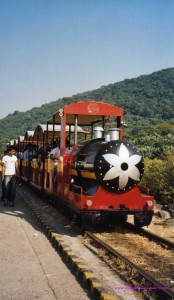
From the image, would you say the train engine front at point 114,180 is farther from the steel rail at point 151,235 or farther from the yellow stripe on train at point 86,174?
the steel rail at point 151,235

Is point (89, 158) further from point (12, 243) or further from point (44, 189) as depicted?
point (44, 189)

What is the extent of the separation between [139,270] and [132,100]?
109784mm

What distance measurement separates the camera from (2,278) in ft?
18.4

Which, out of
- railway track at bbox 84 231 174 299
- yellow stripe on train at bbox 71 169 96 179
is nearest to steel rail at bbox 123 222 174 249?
railway track at bbox 84 231 174 299

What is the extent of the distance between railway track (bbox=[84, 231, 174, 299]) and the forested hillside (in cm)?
8367

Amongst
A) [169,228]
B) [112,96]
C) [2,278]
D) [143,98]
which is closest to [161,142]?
[169,228]

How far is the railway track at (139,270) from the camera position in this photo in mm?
4921

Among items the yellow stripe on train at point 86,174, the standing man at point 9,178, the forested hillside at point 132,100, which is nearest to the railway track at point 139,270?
the yellow stripe on train at point 86,174

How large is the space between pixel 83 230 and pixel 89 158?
1.56 m

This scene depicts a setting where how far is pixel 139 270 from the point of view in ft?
18.3

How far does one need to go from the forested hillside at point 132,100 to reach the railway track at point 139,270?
83.7 metres

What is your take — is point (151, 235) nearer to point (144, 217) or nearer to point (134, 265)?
point (144, 217)

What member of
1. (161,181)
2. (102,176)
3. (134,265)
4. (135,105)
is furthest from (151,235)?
(135,105)

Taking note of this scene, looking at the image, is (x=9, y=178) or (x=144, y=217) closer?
(x=144, y=217)
